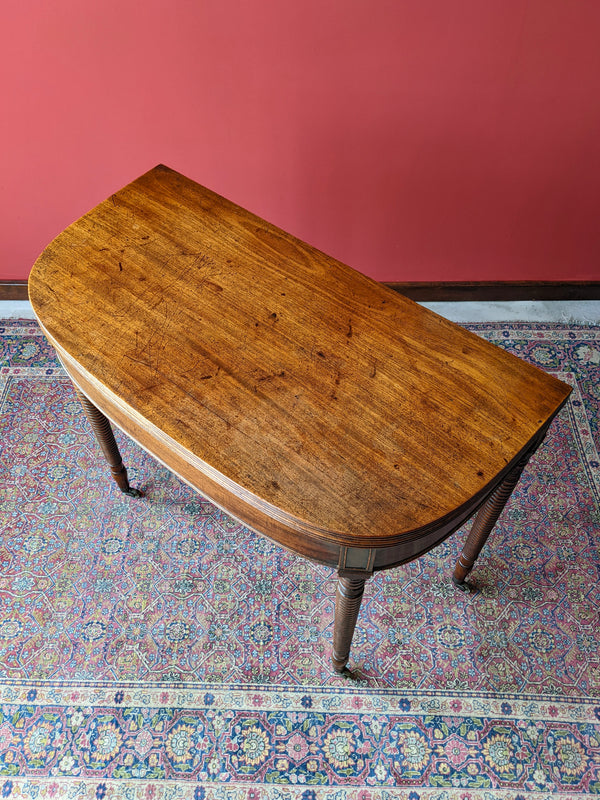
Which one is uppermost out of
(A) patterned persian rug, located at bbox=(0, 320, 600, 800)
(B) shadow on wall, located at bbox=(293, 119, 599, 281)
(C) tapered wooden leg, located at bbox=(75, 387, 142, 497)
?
(B) shadow on wall, located at bbox=(293, 119, 599, 281)

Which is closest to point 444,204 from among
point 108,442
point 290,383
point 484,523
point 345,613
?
point 484,523

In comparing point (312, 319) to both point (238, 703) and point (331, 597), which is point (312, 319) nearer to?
point (331, 597)

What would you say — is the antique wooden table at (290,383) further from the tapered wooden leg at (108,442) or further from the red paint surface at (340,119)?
the red paint surface at (340,119)

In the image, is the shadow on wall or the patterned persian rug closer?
the patterned persian rug

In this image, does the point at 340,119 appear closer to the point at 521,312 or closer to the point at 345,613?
the point at 521,312

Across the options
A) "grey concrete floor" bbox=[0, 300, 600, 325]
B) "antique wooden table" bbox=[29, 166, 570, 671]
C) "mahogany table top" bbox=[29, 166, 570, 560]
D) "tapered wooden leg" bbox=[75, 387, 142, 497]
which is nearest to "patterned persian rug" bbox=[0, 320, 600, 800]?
"tapered wooden leg" bbox=[75, 387, 142, 497]

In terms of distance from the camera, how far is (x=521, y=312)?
268cm

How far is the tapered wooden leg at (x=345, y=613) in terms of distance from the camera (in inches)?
55.6

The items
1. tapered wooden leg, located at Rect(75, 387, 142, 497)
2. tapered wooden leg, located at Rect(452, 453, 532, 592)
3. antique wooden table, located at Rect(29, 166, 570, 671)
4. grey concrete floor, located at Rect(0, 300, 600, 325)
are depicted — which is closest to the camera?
antique wooden table, located at Rect(29, 166, 570, 671)

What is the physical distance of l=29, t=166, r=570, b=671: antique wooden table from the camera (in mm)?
1255

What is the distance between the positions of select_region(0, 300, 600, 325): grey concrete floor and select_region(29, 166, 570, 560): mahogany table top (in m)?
1.17

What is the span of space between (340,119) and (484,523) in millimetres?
1343

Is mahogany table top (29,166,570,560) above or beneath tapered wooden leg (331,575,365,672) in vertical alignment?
above

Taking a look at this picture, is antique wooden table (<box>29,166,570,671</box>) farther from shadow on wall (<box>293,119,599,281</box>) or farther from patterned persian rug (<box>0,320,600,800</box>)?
shadow on wall (<box>293,119,599,281</box>)
